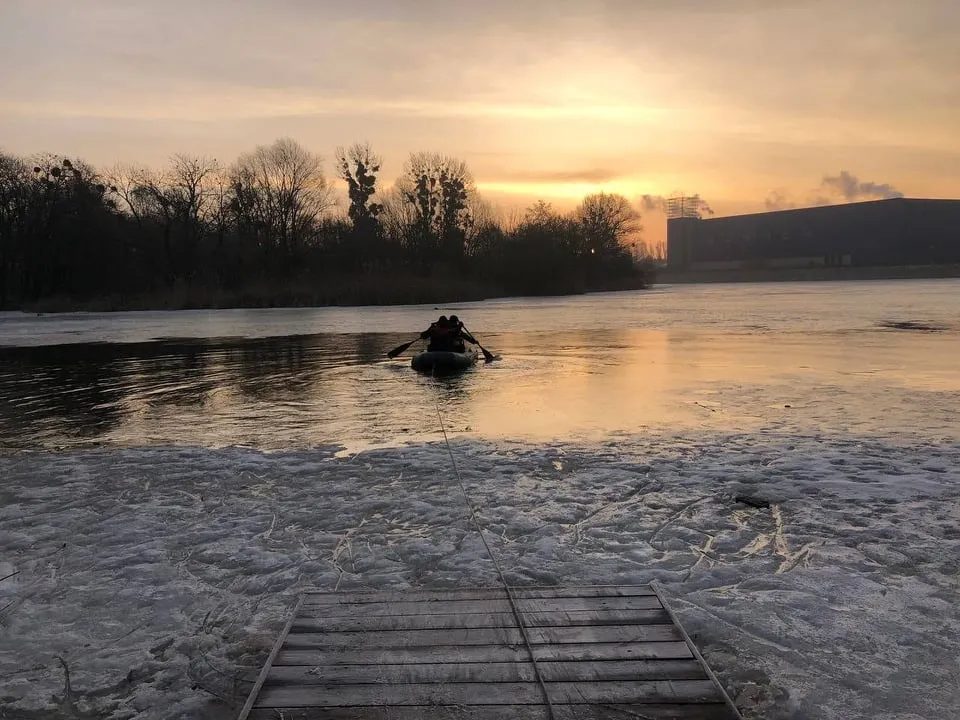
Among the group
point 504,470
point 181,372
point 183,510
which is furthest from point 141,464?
point 181,372

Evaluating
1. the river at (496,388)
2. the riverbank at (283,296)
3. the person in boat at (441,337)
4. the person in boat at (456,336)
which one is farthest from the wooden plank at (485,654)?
the riverbank at (283,296)

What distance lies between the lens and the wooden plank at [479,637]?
3115 millimetres

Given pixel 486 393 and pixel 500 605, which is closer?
pixel 500 605

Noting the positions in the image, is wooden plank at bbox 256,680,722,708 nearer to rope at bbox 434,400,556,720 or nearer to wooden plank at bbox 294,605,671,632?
rope at bbox 434,400,556,720

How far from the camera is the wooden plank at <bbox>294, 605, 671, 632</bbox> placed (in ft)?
10.8

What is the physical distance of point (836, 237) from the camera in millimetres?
104375

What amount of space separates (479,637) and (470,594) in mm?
475

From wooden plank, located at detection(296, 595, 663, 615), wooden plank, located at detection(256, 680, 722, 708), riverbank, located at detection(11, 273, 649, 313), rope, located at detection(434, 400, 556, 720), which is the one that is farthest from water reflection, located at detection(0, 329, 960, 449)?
riverbank, located at detection(11, 273, 649, 313)

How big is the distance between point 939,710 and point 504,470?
4.03 m

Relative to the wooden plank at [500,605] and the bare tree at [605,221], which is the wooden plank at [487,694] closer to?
the wooden plank at [500,605]

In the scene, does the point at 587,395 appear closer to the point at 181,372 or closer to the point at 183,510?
the point at 183,510

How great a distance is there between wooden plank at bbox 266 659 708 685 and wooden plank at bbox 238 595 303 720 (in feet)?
0.10

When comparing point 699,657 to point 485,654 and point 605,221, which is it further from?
point 605,221

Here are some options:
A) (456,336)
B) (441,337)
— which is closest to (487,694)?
(441,337)
